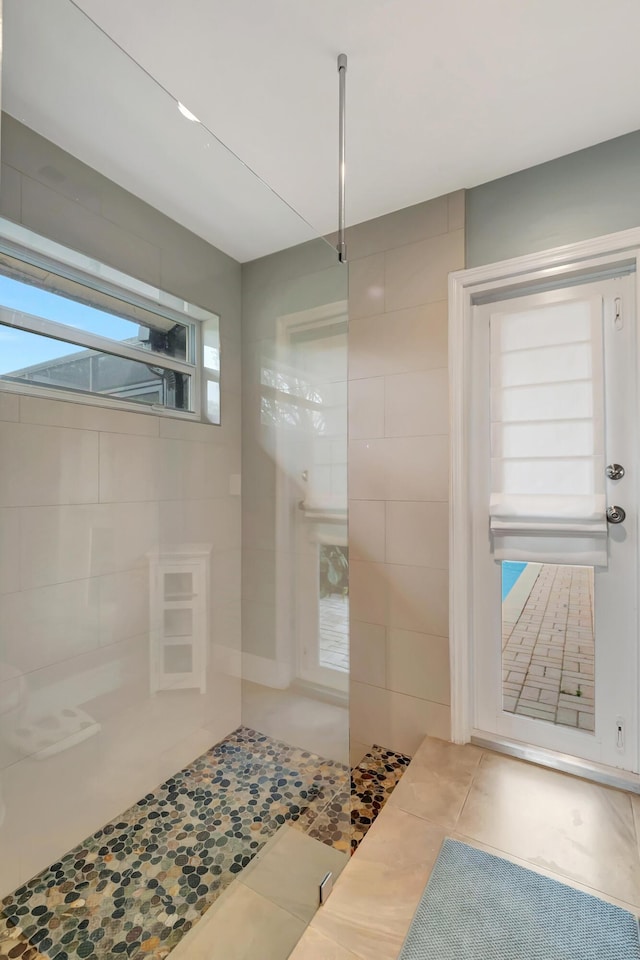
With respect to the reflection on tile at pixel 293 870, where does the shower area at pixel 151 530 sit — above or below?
above

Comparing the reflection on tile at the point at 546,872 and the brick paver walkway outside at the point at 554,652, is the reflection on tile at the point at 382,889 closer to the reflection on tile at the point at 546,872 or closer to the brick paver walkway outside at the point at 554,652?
the reflection on tile at the point at 546,872

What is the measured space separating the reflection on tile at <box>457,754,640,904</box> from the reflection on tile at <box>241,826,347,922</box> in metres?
0.42

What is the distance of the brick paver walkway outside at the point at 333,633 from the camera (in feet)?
5.16

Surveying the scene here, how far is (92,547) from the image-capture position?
3.61ft

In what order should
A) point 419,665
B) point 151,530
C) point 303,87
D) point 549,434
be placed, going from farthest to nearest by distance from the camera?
1. point 419,665
2. point 549,434
3. point 303,87
4. point 151,530

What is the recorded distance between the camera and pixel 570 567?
63.9 inches

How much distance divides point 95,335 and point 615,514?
5.58 feet

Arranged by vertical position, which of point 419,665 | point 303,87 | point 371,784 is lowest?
point 371,784

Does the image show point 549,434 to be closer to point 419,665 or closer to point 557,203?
point 557,203

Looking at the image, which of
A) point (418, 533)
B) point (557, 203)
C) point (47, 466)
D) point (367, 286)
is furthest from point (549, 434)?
point (47, 466)

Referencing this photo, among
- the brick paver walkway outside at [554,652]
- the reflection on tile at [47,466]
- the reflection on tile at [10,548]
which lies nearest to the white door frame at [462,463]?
the brick paver walkway outside at [554,652]

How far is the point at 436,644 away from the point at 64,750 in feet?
4.24

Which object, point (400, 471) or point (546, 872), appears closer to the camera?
point (546, 872)

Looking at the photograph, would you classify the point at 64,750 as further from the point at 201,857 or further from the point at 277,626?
the point at 277,626
